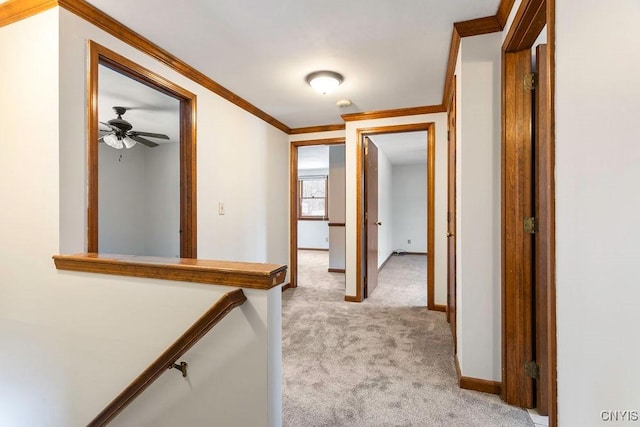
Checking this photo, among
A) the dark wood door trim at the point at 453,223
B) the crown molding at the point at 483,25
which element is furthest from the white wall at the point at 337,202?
the crown molding at the point at 483,25

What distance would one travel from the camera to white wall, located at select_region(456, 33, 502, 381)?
1.78 metres

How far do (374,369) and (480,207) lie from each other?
1.31 m

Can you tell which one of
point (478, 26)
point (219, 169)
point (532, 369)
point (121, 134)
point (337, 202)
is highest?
point (478, 26)

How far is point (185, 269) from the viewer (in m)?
1.25

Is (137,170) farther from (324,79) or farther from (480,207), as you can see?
(480,207)

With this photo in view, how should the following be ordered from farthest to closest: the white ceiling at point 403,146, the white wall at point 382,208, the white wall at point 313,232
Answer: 1. the white wall at point 313,232
2. the white wall at point 382,208
3. the white ceiling at point 403,146

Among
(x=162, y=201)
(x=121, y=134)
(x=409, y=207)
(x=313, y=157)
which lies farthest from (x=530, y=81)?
(x=409, y=207)

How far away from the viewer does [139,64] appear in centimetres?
204

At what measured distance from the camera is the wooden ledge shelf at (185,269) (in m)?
1.13

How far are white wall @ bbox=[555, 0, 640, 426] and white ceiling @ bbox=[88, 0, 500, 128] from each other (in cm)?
102

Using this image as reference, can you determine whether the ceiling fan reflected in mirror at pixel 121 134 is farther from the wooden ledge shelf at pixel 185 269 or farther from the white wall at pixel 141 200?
the wooden ledge shelf at pixel 185 269

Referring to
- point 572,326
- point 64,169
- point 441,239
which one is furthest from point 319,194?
point 572,326

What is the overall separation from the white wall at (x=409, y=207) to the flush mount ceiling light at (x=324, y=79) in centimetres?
530

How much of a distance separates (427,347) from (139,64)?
9.88 feet
